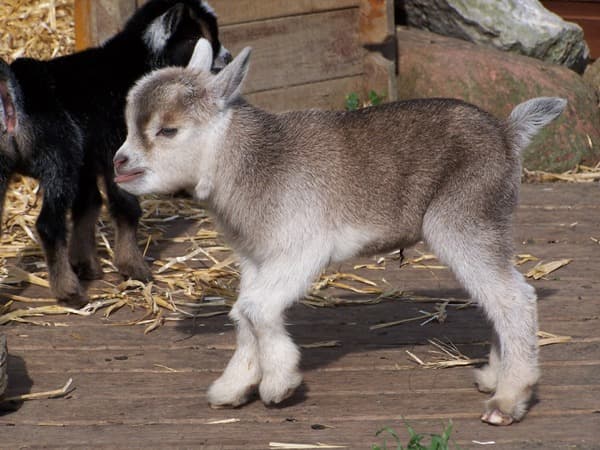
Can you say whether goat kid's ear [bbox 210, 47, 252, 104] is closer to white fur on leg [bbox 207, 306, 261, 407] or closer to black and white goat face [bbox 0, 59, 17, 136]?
white fur on leg [bbox 207, 306, 261, 407]

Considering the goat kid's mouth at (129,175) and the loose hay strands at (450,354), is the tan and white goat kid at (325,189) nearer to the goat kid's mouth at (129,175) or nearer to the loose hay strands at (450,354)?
the goat kid's mouth at (129,175)

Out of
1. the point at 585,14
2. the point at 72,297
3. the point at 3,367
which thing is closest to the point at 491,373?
the point at 3,367

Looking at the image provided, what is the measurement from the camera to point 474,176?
15.2 ft

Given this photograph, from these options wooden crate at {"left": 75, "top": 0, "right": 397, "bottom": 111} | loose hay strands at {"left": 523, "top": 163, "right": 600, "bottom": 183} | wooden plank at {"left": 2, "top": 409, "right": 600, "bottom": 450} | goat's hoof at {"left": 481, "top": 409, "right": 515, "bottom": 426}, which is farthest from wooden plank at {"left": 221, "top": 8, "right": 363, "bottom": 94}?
goat's hoof at {"left": 481, "top": 409, "right": 515, "bottom": 426}

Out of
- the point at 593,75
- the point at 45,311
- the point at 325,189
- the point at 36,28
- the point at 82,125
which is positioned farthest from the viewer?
the point at 593,75

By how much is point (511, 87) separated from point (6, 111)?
489 centimetres

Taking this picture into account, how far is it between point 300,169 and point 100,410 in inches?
53.7

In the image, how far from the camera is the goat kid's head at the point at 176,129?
457 cm

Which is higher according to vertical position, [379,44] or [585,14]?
[379,44]

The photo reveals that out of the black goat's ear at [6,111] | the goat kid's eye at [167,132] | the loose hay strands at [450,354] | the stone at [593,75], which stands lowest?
the stone at [593,75]

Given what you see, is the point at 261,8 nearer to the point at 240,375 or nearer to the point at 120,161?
the point at 120,161

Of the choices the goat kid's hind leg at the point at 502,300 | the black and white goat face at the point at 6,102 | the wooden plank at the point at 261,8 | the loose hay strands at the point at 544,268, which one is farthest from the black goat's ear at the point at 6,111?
the wooden plank at the point at 261,8

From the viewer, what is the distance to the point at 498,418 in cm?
451

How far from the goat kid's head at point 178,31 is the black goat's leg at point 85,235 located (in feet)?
2.93
